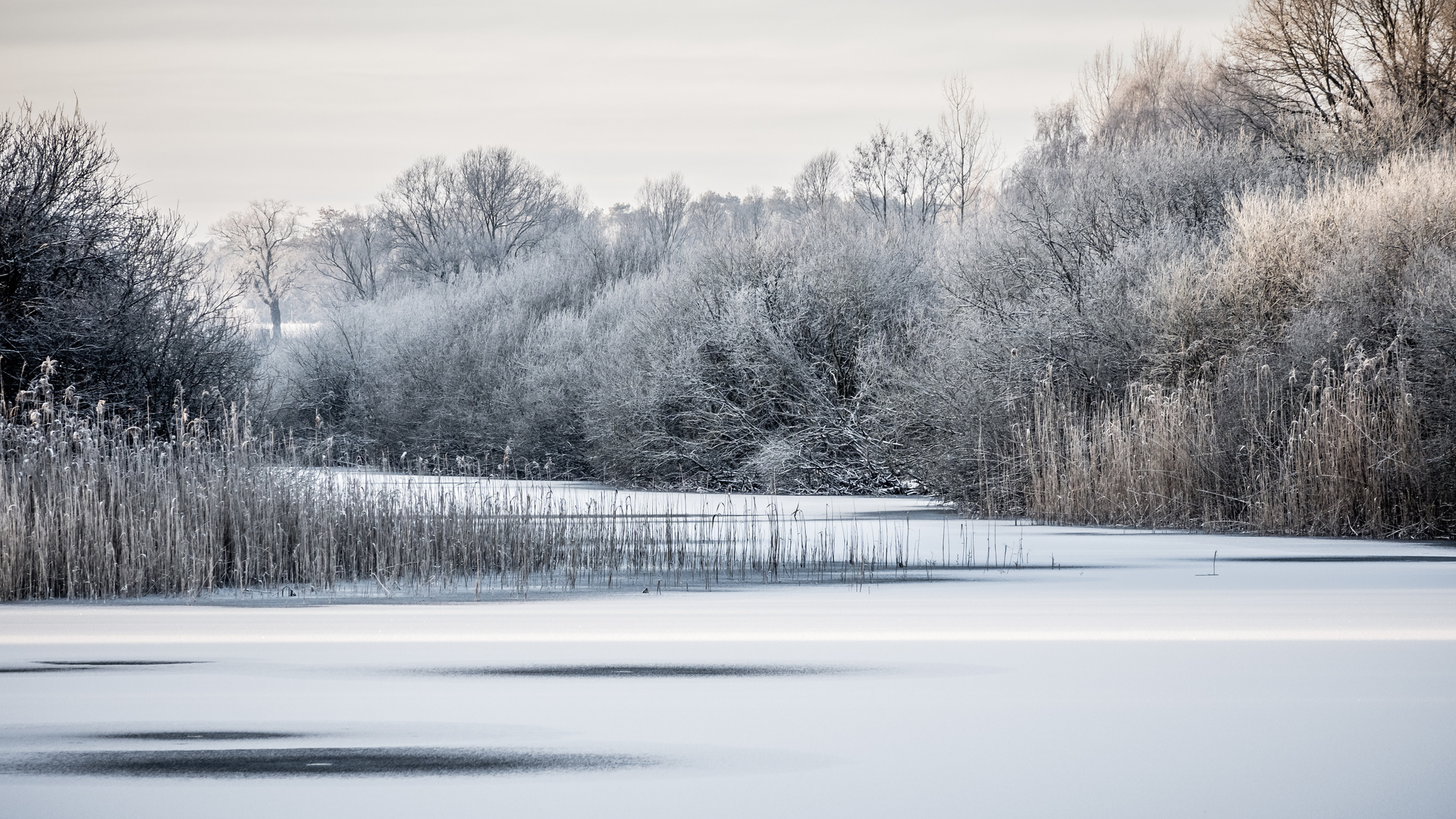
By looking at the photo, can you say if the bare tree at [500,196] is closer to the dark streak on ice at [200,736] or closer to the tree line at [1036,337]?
the tree line at [1036,337]

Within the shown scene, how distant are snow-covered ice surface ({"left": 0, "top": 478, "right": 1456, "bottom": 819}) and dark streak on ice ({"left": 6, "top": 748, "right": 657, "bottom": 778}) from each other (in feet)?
0.05

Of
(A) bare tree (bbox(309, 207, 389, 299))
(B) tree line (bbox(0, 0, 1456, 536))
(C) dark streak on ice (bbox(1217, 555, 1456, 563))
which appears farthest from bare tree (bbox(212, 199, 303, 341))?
(C) dark streak on ice (bbox(1217, 555, 1456, 563))

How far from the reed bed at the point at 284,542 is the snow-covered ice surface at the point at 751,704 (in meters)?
0.69

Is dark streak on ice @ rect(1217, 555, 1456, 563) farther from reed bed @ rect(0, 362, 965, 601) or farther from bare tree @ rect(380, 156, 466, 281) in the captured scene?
bare tree @ rect(380, 156, 466, 281)

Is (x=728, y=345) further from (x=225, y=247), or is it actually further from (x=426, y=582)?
(x=225, y=247)

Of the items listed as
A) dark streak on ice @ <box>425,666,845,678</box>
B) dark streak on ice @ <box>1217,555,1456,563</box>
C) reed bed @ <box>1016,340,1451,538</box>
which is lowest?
dark streak on ice @ <box>1217,555,1456,563</box>

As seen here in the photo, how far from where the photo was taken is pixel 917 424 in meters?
19.6

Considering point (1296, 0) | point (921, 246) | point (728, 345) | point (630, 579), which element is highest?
point (1296, 0)

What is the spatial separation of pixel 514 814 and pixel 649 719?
1.30 m

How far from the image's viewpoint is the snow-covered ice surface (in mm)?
4309

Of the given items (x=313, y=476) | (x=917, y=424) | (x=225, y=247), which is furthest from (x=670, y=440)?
(x=225, y=247)

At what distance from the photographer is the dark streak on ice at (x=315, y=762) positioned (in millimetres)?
4574

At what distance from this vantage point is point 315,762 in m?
4.71

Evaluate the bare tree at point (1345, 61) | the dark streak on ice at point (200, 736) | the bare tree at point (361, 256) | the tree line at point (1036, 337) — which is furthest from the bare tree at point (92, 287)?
the bare tree at point (361, 256)
